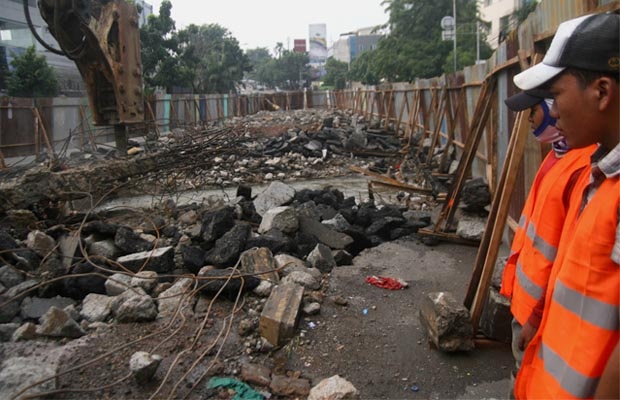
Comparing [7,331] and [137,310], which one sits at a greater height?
[137,310]

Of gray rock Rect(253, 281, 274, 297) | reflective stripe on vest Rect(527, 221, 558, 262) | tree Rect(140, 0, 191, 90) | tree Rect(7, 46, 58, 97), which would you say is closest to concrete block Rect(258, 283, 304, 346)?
gray rock Rect(253, 281, 274, 297)

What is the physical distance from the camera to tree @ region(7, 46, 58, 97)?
1808 centimetres

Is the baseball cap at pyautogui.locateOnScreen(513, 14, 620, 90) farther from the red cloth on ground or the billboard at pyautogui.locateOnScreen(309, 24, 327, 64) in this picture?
the billboard at pyautogui.locateOnScreen(309, 24, 327, 64)

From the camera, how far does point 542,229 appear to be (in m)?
1.80

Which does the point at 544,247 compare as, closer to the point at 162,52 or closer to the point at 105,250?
the point at 105,250

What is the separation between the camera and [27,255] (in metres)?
4.72

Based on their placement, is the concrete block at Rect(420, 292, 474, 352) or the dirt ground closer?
the dirt ground

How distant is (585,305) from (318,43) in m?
101

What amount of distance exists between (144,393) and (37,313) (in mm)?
1714

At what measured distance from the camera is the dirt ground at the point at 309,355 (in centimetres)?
285

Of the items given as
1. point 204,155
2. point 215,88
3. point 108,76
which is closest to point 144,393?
point 204,155

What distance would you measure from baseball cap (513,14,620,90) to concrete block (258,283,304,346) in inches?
97.7

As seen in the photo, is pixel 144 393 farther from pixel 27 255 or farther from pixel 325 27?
pixel 325 27

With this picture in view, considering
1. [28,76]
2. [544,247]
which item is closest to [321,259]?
[544,247]
